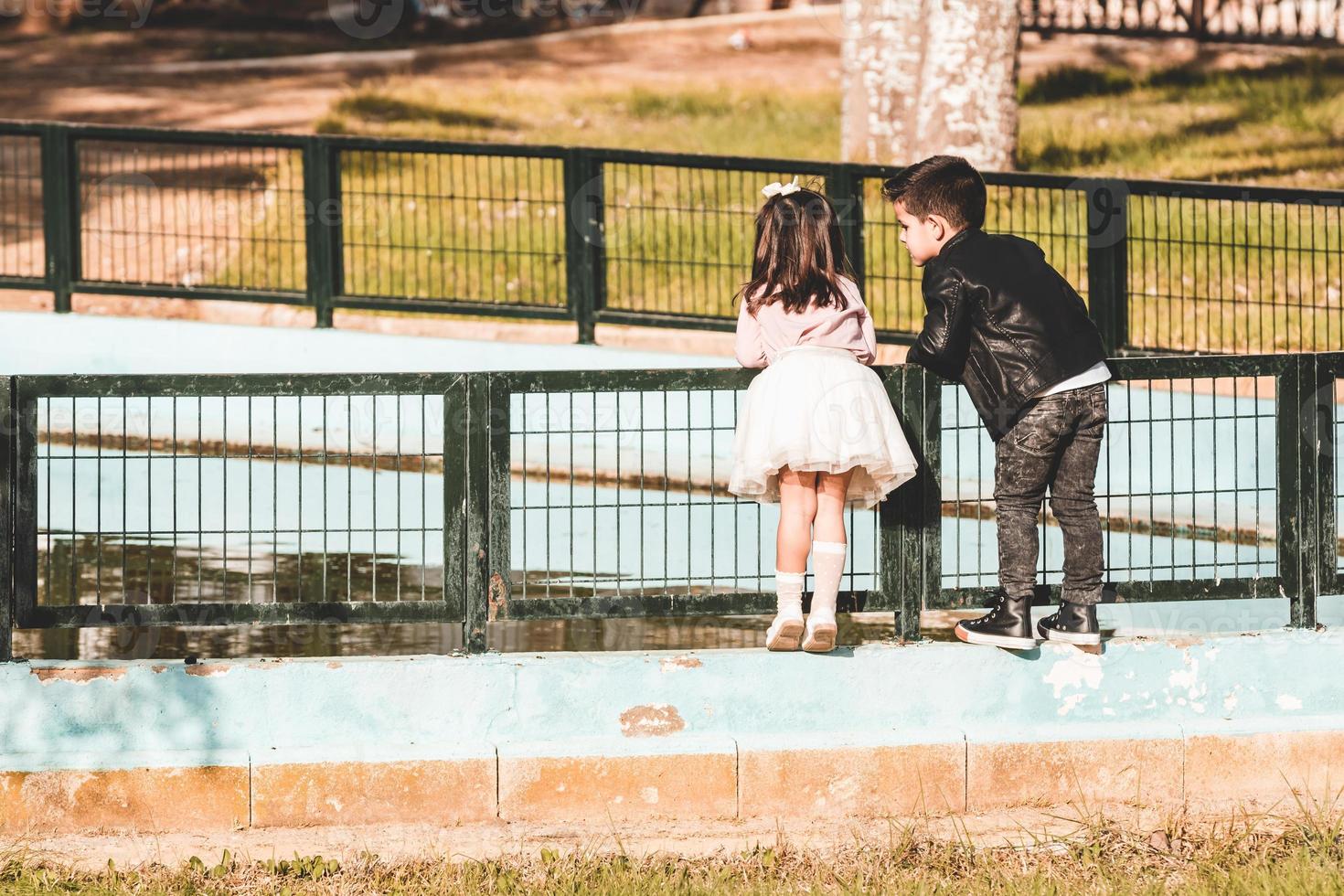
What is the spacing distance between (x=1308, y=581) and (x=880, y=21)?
30.9 feet

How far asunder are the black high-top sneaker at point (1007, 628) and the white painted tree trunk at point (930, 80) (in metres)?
8.75

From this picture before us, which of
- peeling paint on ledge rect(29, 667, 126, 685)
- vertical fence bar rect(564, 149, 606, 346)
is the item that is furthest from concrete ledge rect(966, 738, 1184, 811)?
vertical fence bar rect(564, 149, 606, 346)

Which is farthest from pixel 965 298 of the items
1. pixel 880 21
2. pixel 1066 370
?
pixel 880 21

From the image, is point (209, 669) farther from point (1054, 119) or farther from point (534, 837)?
point (1054, 119)

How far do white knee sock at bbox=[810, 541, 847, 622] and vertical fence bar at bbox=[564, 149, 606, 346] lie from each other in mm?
5228

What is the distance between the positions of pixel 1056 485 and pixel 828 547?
0.72 m

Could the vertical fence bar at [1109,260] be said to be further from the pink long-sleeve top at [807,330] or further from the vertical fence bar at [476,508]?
the vertical fence bar at [476,508]

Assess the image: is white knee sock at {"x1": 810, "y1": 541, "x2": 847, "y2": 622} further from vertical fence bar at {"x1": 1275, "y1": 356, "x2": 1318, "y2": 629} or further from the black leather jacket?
vertical fence bar at {"x1": 1275, "y1": 356, "x2": 1318, "y2": 629}

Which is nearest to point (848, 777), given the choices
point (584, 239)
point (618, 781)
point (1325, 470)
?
point (618, 781)

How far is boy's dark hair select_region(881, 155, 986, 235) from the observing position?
571 cm

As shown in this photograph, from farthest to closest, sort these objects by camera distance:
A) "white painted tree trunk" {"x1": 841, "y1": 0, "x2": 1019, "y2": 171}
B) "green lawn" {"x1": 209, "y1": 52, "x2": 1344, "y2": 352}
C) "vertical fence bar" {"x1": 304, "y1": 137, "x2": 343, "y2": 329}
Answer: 1. "white painted tree trunk" {"x1": 841, "y1": 0, "x2": 1019, "y2": 171}
2. "vertical fence bar" {"x1": 304, "y1": 137, "x2": 343, "y2": 329}
3. "green lawn" {"x1": 209, "y1": 52, "x2": 1344, "y2": 352}

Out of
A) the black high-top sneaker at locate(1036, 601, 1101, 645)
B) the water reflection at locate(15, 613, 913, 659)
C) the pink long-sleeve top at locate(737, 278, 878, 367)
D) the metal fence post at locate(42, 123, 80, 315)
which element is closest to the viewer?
the pink long-sleeve top at locate(737, 278, 878, 367)

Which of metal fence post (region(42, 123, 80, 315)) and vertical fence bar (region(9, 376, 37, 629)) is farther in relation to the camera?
metal fence post (region(42, 123, 80, 315))

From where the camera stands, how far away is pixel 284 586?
9.16m
